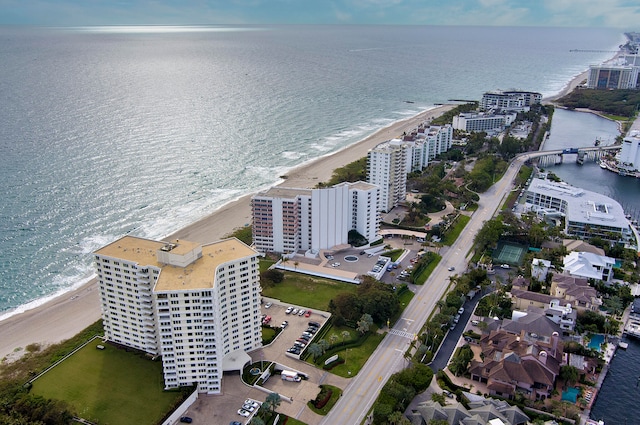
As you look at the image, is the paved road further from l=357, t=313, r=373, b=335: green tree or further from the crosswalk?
l=357, t=313, r=373, b=335: green tree

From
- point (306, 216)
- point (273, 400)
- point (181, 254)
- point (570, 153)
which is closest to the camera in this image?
point (273, 400)

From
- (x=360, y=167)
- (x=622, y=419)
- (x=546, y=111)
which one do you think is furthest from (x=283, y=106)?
(x=622, y=419)

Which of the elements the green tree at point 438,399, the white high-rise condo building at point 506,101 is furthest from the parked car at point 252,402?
the white high-rise condo building at point 506,101

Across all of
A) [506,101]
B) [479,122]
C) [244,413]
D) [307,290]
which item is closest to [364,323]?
[307,290]

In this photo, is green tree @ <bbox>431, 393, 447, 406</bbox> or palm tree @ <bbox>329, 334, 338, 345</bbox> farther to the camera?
palm tree @ <bbox>329, 334, 338, 345</bbox>

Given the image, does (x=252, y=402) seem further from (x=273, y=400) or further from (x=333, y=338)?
(x=333, y=338)

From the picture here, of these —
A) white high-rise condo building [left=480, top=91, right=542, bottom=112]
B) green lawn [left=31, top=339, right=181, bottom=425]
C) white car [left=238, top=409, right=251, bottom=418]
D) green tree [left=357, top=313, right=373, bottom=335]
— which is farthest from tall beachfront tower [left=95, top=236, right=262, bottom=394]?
white high-rise condo building [left=480, top=91, right=542, bottom=112]

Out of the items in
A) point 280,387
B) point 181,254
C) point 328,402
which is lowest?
point 328,402
